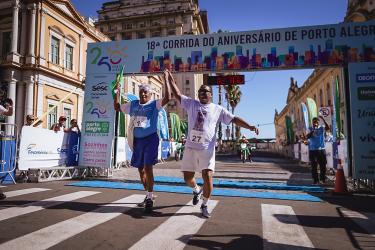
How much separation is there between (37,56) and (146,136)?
23470 millimetres

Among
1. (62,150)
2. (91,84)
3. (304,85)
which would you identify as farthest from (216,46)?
(304,85)

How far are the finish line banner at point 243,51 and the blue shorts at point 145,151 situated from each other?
5070 millimetres

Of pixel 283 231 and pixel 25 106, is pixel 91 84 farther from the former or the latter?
pixel 25 106

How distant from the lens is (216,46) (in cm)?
933

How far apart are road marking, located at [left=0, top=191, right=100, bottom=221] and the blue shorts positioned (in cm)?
164

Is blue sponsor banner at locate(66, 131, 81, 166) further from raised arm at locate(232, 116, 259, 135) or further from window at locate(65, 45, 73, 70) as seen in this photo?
window at locate(65, 45, 73, 70)

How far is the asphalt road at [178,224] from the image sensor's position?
A: 300cm

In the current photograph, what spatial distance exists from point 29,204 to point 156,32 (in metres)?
66.3

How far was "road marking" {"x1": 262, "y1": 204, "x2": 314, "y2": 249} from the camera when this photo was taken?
304 centimetres

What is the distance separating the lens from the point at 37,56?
23.8 metres

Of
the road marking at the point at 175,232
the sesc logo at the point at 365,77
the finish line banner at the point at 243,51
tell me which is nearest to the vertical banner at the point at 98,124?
the finish line banner at the point at 243,51

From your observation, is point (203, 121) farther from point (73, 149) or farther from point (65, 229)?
point (73, 149)

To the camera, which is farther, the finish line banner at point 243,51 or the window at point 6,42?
the window at point 6,42

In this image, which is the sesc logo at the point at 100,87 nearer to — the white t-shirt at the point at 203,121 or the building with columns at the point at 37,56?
the white t-shirt at the point at 203,121
